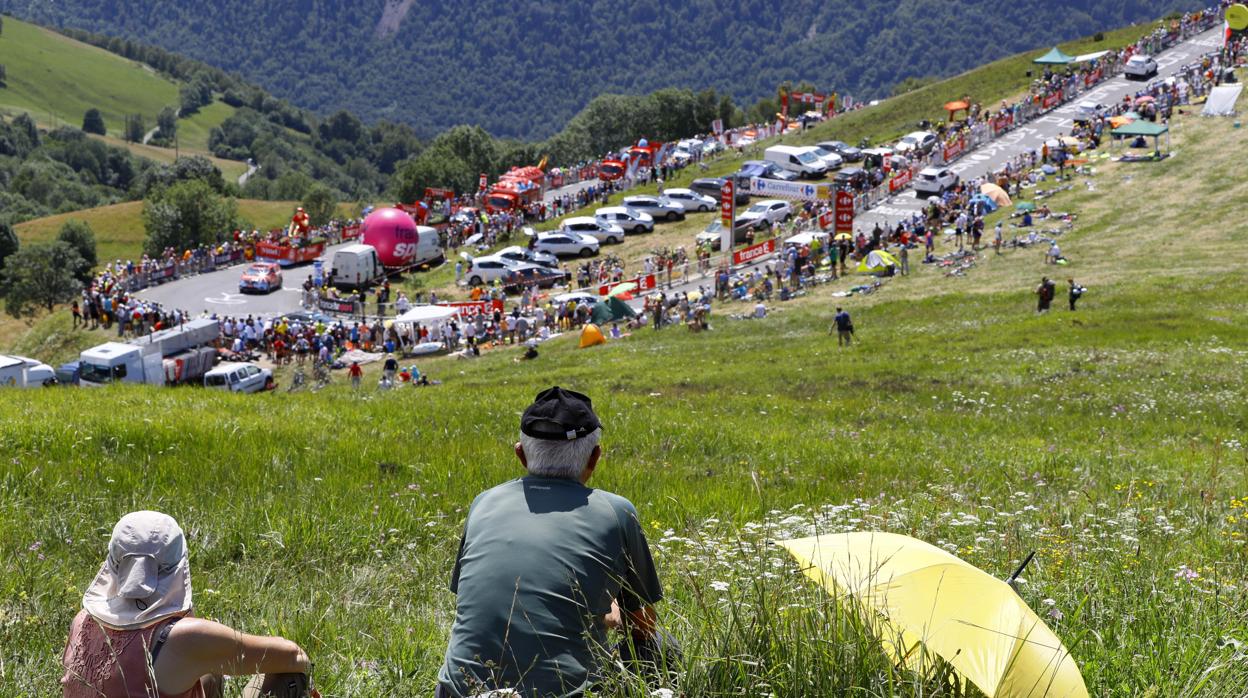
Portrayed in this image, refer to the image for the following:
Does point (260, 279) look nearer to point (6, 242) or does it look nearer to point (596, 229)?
point (596, 229)

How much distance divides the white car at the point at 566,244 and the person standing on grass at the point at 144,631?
54.9 m

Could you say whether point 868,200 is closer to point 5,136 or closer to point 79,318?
point 79,318

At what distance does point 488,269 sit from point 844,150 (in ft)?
109

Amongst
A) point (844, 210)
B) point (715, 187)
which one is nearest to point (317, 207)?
point (715, 187)

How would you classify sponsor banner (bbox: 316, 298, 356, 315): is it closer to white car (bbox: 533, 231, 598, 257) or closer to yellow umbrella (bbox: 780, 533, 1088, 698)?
white car (bbox: 533, 231, 598, 257)

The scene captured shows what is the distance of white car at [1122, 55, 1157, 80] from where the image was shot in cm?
7412

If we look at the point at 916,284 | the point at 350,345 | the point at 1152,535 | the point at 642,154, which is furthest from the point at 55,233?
the point at 1152,535

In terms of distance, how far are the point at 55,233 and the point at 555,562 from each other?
111010 mm

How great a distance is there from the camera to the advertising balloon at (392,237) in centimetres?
5903

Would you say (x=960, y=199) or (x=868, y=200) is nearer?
(x=960, y=199)

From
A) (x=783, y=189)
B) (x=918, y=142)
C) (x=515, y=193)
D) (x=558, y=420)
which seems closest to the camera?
(x=558, y=420)

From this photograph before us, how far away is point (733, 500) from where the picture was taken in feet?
29.9

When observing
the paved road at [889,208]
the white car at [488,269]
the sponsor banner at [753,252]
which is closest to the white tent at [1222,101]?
the paved road at [889,208]

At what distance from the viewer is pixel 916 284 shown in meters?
41.6
